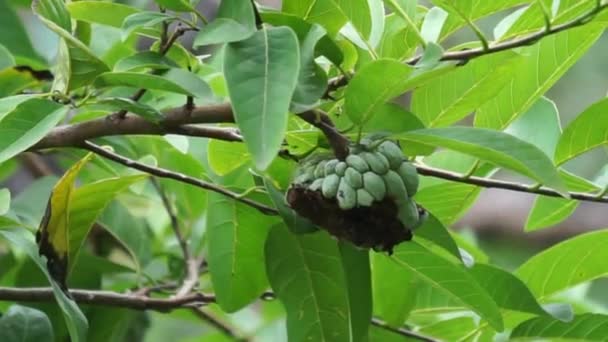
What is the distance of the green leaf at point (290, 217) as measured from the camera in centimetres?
87

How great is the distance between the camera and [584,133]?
98 centimetres

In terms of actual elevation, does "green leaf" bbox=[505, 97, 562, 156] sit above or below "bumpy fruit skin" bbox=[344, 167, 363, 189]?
below

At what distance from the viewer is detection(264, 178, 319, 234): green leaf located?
874 mm

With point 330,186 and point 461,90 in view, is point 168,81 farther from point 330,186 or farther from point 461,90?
point 461,90

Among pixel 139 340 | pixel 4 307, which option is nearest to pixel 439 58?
pixel 4 307

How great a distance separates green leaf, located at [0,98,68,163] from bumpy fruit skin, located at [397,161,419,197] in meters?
0.26

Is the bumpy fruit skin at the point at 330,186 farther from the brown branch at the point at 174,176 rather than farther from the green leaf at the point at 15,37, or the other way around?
the green leaf at the point at 15,37

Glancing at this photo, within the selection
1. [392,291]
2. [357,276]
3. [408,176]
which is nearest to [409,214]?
[408,176]

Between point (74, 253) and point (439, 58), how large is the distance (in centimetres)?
42

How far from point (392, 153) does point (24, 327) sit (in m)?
0.44

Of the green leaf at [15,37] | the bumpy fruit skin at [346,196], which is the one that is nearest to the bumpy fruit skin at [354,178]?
the bumpy fruit skin at [346,196]

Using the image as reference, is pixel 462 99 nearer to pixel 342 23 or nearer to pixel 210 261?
pixel 342 23

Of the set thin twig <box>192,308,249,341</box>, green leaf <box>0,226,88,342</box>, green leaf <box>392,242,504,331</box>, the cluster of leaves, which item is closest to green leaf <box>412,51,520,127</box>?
the cluster of leaves

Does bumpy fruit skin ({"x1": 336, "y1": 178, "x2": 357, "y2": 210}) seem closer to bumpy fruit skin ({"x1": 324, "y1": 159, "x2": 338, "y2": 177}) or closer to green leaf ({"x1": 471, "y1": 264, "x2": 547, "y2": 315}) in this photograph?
bumpy fruit skin ({"x1": 324, "y1": 159, "x2": 338, "y2": 177})
